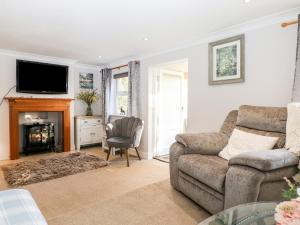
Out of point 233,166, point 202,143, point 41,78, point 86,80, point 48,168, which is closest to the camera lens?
point 233,166

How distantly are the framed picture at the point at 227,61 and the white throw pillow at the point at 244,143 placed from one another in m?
0.83

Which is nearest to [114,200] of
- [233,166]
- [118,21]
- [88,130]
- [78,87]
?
[233,166]

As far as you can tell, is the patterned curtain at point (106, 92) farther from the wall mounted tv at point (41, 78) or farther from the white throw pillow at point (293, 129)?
the white throw pillow at point (293, 129)

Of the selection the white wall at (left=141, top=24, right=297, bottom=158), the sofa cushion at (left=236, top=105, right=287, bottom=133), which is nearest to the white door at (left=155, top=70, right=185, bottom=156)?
the white wall at (left=141, top=24, right=297, bottom=158)

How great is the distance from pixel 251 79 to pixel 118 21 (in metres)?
1.84

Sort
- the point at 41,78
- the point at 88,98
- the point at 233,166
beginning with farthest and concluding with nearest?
the point at 88,98 < the point at 41,78 < the point at 233,166

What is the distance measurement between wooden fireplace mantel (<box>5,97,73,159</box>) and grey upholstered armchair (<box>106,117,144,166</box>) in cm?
130

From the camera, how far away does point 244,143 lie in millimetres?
2207

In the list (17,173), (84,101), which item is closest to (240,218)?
(17,173)

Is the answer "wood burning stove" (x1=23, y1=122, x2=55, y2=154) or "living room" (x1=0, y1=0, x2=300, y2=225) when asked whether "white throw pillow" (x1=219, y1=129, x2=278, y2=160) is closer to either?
"living room" (x1=0, y1=0, x2=300, y2=225)

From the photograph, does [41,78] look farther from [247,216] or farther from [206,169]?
[247,216]

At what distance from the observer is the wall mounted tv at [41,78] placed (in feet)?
13.7

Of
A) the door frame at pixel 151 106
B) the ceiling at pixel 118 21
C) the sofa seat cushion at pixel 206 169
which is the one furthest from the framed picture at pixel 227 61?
the door frame at pixel 151 106

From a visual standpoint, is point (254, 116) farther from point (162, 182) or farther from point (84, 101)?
point (84, 101)
